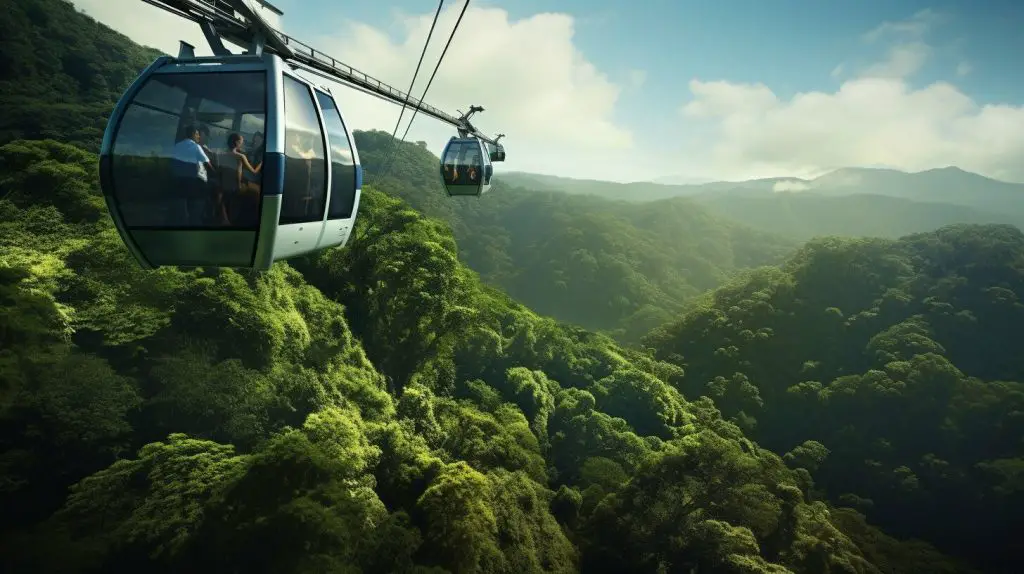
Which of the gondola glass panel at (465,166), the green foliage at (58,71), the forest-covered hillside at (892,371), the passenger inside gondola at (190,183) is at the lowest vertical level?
the forest-covered hillside at (892,371)

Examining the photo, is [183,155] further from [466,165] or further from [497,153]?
[497,153]

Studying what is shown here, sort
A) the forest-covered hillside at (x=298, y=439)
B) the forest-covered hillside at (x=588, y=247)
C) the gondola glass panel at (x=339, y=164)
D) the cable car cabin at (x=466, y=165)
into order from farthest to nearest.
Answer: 1. the forest-covered hillside at (x=588, y=247)
2. the forest-covered hillside at (x=298, y=439)
3. the cable car cabin at (x=466, y=165)
4. the gondola glass panel at (x=339, y=164)

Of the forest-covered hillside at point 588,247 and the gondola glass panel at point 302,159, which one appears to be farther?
the forest-covered hillside at point 588,247

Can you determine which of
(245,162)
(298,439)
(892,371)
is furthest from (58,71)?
(892,371)

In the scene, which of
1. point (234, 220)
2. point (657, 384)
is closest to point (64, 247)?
point (234, 220)

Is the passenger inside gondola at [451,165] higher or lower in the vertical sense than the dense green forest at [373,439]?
higher

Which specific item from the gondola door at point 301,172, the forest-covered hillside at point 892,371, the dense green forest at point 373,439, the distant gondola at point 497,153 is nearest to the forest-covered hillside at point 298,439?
the dense green forest at point 373,439

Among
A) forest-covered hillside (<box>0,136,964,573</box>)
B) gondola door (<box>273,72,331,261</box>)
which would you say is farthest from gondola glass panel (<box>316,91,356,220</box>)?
forest-covered hillside (<box>0,136,964,573</box>)

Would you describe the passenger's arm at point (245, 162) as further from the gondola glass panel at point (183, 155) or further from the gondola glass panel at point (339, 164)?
the gondola glass panel at point (339, 164)

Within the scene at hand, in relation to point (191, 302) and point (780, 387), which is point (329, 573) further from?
point (780, 387)
